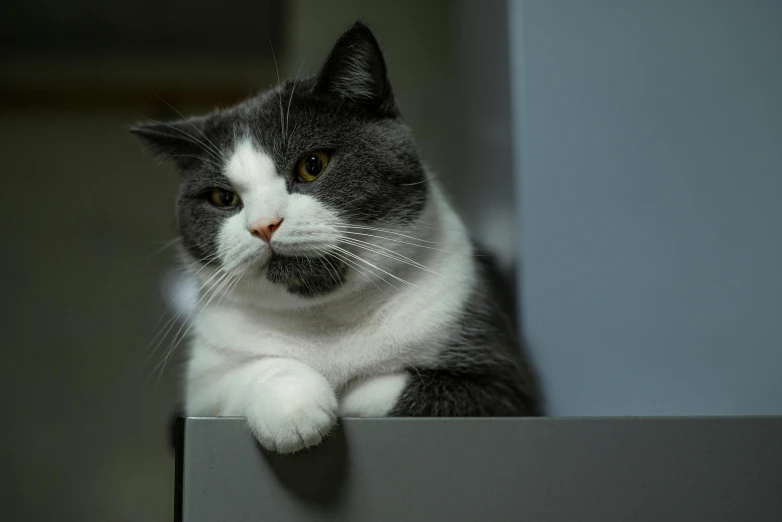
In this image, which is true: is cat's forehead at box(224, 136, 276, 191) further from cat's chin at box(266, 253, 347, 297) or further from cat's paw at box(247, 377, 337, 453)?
cat's paw at box(247, 377, 337, 453)

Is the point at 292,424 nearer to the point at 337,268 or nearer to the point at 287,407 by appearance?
the point at 287,407

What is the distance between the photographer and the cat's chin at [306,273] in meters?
0.91

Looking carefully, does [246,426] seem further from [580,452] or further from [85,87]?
[85,87]

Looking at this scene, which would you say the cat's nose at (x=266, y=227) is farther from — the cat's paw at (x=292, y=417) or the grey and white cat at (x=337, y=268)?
the cat's paw at (x=292, y=417)

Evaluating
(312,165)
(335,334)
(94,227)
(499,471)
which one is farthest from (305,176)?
(94,227)

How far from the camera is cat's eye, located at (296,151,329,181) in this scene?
3.24 ft

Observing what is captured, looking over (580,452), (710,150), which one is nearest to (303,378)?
(580,452)

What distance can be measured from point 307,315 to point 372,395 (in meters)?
0.17

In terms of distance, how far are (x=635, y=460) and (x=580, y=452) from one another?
0.07 metres

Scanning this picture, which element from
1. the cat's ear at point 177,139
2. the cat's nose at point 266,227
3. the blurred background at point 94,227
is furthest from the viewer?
the blurred background at point 94,227

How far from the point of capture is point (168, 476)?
8.04 feet

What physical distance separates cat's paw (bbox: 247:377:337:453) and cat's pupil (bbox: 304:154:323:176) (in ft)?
1.18

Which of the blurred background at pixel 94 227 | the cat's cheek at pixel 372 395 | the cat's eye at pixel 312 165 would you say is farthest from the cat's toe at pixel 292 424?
the blurred background at pixel 94 227

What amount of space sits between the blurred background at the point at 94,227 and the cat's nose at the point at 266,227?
148 centimetres
